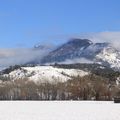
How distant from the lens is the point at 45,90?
634ft

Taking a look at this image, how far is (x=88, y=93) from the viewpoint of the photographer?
557 ft

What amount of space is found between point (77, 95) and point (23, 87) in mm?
37675
